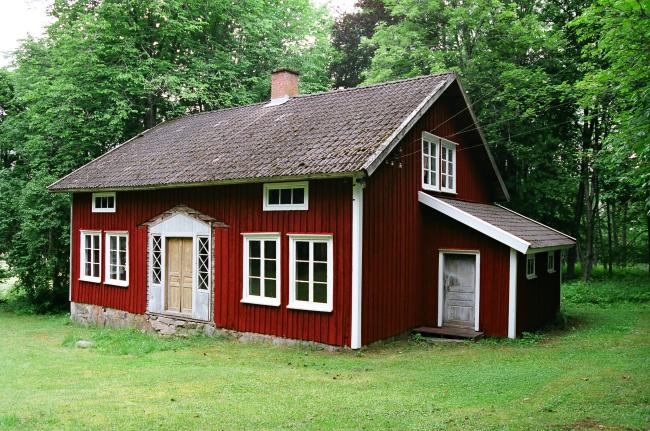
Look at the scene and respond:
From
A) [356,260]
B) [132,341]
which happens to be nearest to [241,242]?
[356,260]

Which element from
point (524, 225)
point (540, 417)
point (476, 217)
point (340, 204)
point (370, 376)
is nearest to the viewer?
point (540, 417)

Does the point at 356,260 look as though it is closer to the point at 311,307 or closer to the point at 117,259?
the point at 311,307

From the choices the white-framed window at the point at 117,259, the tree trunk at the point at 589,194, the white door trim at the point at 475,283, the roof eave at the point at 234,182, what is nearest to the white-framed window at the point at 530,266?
the white door trim at the point at 475,283

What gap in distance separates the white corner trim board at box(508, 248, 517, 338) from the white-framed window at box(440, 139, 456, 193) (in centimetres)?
309

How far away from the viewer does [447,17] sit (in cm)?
2438

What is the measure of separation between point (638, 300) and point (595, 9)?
41.7 feet

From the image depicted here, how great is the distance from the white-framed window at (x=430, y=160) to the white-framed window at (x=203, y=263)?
5.72 metres

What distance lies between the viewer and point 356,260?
1192cm

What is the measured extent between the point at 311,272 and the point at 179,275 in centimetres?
455

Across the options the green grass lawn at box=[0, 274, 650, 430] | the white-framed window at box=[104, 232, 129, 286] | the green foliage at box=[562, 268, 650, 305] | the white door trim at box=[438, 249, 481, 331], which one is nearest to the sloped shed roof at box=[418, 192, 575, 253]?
the white door trim at box=[438, 249, 481, 331]

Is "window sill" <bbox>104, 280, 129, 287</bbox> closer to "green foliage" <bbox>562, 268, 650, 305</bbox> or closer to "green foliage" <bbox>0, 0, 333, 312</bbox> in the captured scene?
"green foliage" <bbox>0, 0, 333, 312</bbox>

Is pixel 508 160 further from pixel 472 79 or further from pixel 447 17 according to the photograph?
pixel 447 17

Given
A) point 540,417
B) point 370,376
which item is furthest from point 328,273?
point 540,417

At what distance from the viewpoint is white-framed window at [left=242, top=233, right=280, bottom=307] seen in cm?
Answer: 1323
